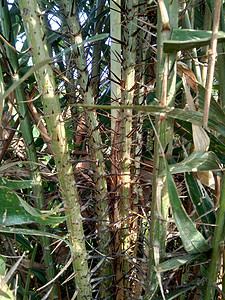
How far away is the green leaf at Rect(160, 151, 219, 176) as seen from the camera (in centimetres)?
31

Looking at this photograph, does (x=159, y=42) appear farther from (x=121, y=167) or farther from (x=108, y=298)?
(x=108, y=298)

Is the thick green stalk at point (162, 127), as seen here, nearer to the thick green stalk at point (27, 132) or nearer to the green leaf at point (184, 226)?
the green leaf at point (184, 226)

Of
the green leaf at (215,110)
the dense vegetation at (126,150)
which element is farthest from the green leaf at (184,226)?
the green leaf at (215,110)

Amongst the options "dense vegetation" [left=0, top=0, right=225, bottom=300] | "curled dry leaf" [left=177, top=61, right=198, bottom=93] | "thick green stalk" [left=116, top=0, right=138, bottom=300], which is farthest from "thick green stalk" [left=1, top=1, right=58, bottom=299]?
"curled dry leaf" [left=177, top=61, right=198, bottom=93]

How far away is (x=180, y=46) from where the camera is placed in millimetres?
267

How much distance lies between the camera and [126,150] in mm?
479

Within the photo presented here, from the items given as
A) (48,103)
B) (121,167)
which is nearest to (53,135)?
(48,103)

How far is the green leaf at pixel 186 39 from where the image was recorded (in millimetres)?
259

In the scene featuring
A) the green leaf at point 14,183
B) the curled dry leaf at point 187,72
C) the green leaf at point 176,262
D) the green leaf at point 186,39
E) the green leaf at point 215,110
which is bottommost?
the green leaf at point 176,262

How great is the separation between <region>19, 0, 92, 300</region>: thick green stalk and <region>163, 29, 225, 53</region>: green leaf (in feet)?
0.51

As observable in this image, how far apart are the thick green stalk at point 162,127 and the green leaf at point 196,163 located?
0.02 meters

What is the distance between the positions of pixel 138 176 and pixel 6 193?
24 cm

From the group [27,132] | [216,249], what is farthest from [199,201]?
[27,132]

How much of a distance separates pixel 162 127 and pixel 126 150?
16cm
